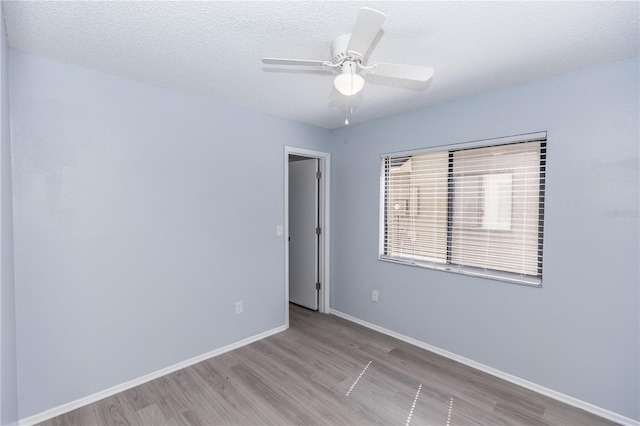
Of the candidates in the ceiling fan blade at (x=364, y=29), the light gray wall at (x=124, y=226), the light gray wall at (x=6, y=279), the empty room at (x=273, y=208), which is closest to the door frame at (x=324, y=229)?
the empty room at (x=273, y=208)

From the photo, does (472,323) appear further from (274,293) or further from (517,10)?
(517,10)

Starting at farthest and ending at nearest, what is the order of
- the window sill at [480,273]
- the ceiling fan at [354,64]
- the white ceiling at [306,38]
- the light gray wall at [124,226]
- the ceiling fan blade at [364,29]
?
the window sill at [480,273] → the light gray wall at [124,226] → the white ceiling at [306,38] → the ceiling fan at [354,64] → the ceiling fan blade at [364,29]

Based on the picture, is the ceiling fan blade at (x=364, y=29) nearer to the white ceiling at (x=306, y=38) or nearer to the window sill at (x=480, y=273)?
Answer: the white ceiling at (x=306, y=38)

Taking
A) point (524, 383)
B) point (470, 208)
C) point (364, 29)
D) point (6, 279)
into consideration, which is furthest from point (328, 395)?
point (364, 29)

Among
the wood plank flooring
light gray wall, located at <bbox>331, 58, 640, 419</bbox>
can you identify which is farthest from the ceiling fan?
the wood plank flooring

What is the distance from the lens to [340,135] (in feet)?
12.7

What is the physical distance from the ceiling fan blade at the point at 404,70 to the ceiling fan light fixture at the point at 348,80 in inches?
5.2

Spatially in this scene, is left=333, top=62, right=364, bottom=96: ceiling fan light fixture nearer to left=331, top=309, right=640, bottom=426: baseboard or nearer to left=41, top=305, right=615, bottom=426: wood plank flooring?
left=41, top=305, right=615, bottom=426: wood plank flooring

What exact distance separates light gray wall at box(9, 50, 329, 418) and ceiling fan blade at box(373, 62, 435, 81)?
1.81 metres

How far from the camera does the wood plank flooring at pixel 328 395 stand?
2105 millimetres

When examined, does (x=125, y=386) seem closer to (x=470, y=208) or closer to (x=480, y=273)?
(x=480, y=273)

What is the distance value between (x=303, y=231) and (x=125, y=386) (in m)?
2.49

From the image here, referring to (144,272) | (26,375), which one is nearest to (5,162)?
(144,272)

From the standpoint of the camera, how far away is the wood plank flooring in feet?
6.91
